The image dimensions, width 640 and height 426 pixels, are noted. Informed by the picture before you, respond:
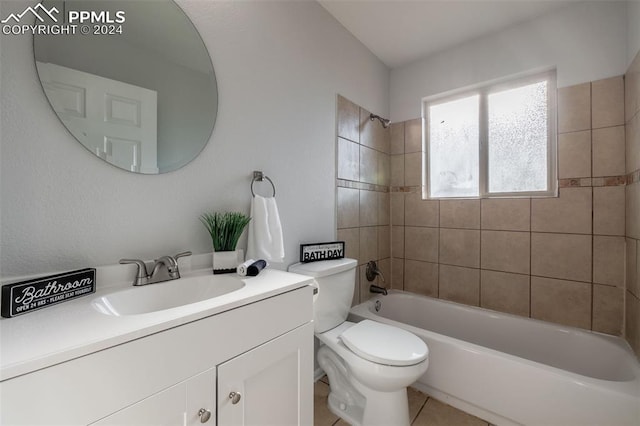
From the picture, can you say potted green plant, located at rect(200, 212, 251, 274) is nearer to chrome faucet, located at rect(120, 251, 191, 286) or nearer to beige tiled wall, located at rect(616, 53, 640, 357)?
chrome faucet, located at rect(120, 251, 191, 286)

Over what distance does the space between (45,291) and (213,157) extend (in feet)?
2.39

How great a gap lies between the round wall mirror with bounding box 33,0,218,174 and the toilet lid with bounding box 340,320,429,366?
46.2 inches

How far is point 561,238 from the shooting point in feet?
5.65

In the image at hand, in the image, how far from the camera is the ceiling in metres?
1.71

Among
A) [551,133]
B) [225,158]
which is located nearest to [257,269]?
[225,158]

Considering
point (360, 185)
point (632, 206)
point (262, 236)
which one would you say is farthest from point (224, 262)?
point (632, 206)

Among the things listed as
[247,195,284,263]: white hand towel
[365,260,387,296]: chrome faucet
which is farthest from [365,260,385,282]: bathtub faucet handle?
[247,195,284,263]: white hand towel

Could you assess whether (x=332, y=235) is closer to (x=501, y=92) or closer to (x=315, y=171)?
(x=315, y=171)

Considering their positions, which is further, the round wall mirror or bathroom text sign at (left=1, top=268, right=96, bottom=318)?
the round wall mirror

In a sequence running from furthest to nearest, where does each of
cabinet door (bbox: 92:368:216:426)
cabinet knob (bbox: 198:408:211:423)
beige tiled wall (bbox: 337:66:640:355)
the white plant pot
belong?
beige tiled wall (bbox: 337:66:640:355) < the white plant pot < cabinet knob (bbox: 198:408:211:423) < cabinet door (bbox: 92:368:216:426)

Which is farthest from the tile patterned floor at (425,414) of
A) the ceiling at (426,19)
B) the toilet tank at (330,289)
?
the ceiling at (426,19)

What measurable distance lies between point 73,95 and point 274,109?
2.77 feet

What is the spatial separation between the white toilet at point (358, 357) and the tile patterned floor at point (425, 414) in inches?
2.6

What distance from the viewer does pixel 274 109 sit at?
1.46 m
